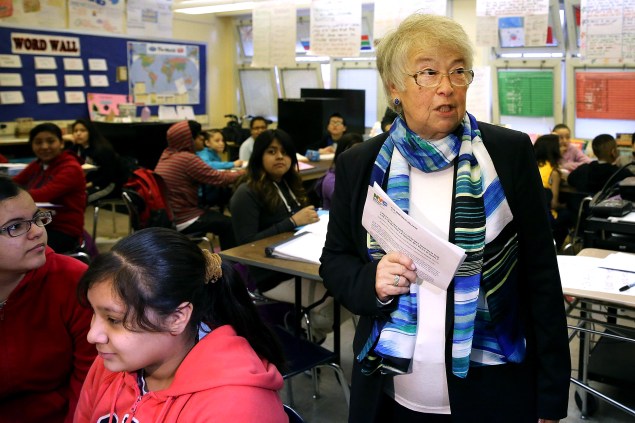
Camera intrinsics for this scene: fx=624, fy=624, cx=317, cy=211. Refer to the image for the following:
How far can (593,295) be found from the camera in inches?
75.2

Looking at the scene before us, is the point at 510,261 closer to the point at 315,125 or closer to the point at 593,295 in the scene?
the point at 593,295

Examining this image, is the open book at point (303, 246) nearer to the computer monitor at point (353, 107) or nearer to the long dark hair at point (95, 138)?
the long dark hair at point (95, 138)

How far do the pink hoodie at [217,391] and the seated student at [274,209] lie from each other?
1574mm

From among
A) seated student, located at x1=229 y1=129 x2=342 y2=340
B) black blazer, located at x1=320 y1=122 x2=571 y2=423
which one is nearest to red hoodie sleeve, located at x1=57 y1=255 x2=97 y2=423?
black blazer, located at x1=320 y1=122 x2=571 y2=423

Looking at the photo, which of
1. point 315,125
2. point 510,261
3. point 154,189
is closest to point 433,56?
point 510,261

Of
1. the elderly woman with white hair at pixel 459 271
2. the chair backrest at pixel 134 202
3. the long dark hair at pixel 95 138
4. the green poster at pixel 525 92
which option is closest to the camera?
the elderly woman with white hair at pixel 459 271

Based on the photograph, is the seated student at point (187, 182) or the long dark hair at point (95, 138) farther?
the long dark hair at point (95, 138)

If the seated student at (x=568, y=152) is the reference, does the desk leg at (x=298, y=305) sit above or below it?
below

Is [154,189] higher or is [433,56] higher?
[433,56]

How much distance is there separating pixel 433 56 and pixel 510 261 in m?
0.43

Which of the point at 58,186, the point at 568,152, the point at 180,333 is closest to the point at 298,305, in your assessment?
the point at 180,333

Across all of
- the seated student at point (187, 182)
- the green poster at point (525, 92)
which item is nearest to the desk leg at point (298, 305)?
the seated student at point (187, 182)

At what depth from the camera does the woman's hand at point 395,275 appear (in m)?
1.17

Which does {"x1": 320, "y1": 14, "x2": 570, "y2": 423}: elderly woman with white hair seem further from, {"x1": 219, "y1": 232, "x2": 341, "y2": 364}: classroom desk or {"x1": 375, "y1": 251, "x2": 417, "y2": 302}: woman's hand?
{"x1": 219, "y1": 232, "x2": 341, "y2": 364}: classroom desk
